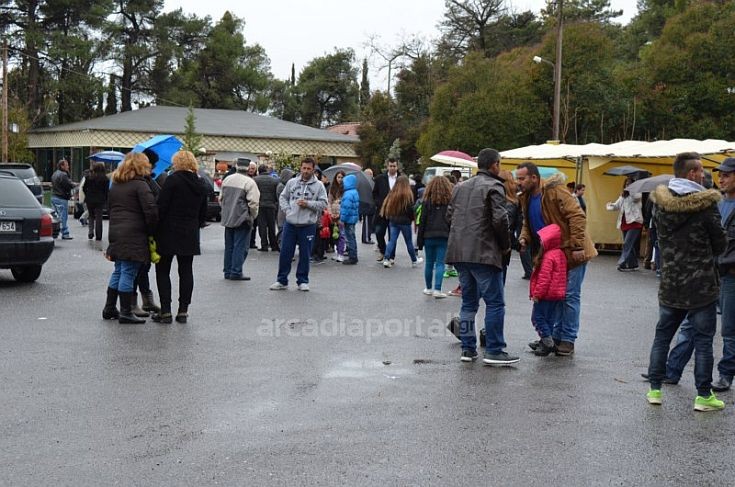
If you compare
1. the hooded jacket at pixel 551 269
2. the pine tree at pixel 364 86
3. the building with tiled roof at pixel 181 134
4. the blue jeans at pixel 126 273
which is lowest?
the blue jeans at pixel 126 273

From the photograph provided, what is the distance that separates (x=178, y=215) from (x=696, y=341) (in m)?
5.43

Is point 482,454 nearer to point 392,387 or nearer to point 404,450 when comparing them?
point 404,450

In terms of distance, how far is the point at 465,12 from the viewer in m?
63.8

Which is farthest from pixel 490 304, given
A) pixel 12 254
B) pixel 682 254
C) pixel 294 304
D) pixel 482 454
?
pixel 12 254

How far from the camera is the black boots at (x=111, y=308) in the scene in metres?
9.91

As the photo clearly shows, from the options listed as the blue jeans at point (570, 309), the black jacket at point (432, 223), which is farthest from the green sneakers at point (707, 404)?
the black jacket at point (432, 223)

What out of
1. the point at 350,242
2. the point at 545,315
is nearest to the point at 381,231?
the point at 350,242

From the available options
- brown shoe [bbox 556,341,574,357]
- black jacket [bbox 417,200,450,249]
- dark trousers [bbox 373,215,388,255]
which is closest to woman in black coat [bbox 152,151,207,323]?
black jacket [bbox 417,200,450,249]

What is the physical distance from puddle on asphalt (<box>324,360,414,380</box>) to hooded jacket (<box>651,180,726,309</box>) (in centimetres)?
229

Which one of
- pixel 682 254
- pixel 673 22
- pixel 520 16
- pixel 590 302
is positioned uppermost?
pixel 520 16

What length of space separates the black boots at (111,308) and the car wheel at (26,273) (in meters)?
3.51

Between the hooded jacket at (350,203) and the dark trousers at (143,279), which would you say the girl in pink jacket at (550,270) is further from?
the hooded jacket at (350,203)

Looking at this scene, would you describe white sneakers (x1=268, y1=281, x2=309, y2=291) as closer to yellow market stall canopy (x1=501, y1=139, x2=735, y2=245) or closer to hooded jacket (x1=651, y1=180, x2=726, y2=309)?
hooded jacket (x1=651, y1=180, x2=726, y2=309)

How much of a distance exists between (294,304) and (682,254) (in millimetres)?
5778
